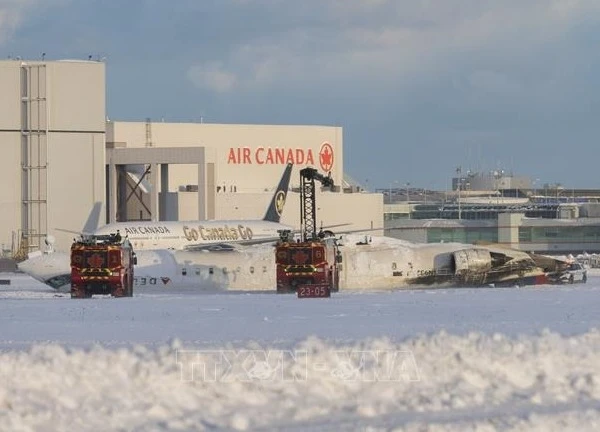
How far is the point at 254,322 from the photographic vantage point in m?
28.9

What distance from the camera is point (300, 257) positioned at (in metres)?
58.2

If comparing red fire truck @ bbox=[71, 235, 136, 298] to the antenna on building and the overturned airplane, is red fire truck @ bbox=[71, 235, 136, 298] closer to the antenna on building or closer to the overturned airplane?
the overturned airplane

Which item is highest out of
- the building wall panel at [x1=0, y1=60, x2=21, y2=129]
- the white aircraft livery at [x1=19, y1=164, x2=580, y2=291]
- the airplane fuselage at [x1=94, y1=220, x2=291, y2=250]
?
the building wall panel at [x1=0, y1=60, x2=21, y2=129]

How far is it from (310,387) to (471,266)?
4741 cm

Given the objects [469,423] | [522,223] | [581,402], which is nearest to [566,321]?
[581,402]

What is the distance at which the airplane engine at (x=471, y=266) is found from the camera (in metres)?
65.9

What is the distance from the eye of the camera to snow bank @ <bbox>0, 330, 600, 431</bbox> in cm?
1792

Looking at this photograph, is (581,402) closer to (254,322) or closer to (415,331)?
(415,331)

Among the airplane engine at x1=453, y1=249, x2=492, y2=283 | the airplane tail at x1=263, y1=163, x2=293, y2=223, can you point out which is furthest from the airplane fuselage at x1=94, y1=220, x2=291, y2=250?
the airplane engine at x1=453, y1=249, x2=492, y2=283

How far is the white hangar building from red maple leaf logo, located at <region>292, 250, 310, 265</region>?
4195 cm

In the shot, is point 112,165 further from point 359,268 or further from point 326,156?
point 359,268

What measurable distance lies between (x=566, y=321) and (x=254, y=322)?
21.2 feet

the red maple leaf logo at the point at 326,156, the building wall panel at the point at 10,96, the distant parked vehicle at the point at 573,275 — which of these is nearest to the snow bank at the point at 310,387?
the distant parked vehicle at the point at 573,275

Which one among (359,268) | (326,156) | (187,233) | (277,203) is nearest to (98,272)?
(359,268)
